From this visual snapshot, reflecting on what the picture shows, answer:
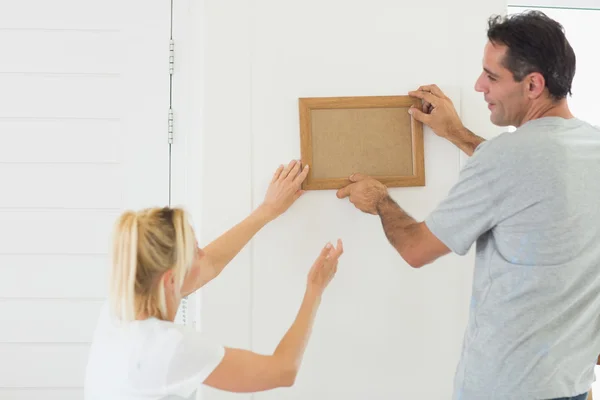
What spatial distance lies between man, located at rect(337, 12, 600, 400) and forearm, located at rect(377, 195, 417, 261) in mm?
98

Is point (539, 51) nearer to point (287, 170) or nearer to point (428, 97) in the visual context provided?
point (428, 97)

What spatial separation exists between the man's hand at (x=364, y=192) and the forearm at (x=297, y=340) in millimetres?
377

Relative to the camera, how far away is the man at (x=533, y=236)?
4.56 ft

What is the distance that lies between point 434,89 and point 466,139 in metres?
0.17

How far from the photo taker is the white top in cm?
127

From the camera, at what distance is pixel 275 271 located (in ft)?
6.19

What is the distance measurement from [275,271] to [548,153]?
83 centimetres

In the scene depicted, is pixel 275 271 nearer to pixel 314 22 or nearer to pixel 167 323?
pixel 167 323

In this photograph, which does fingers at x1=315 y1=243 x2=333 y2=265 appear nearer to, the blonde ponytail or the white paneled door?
the blonde ponytail

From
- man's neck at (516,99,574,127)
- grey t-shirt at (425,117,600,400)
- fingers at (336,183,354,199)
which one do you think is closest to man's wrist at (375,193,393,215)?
fingers at (336,183,354,199)

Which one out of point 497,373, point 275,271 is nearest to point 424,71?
point 275,271

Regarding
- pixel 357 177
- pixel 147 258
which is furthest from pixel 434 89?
pixel 147 258

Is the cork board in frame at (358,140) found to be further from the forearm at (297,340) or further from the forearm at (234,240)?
the forearm at (297,340)

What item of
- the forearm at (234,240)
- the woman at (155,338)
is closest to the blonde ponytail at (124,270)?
the woman at (155,338)
